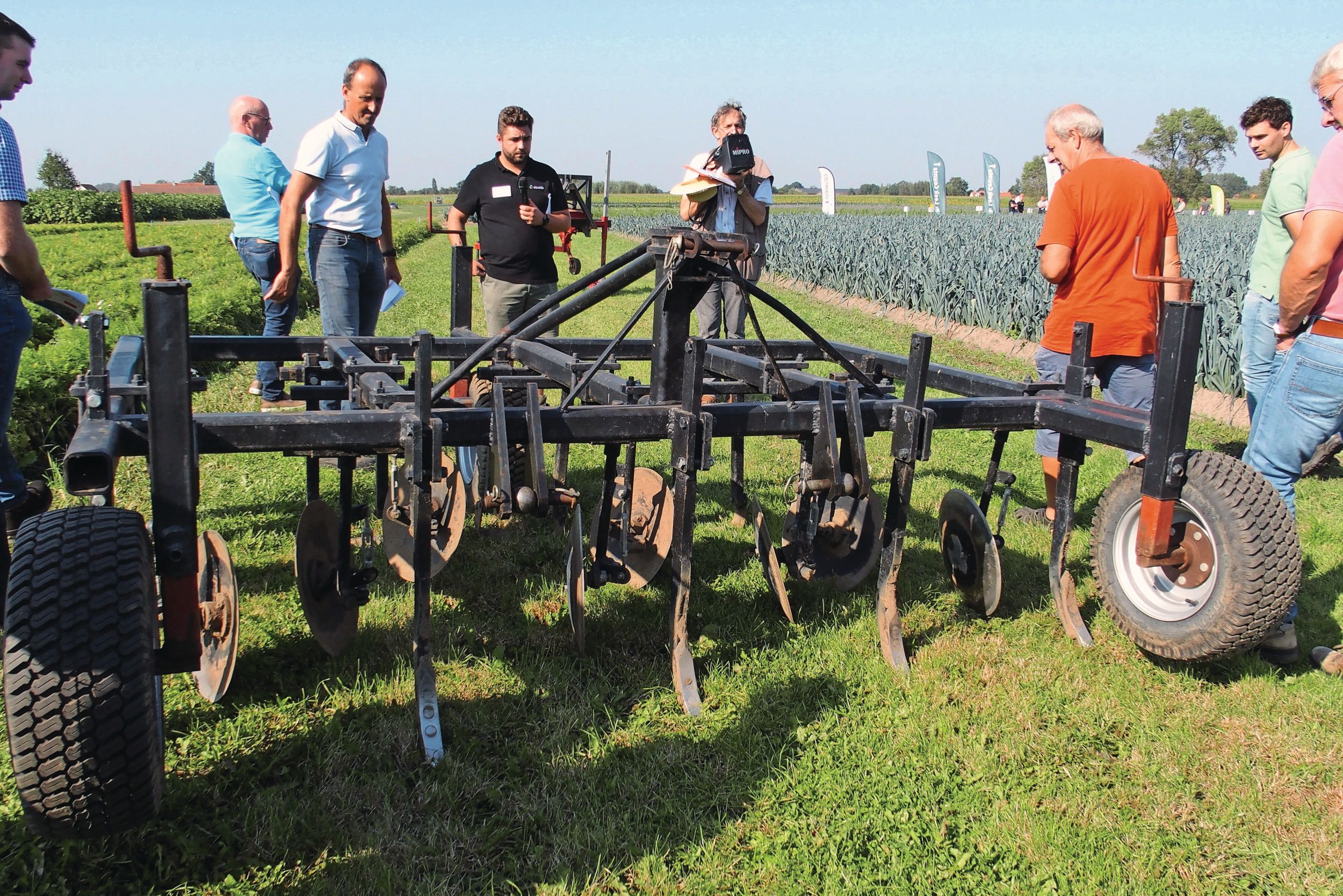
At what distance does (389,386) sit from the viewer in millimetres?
3191

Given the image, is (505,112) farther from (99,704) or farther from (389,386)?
(99,704)

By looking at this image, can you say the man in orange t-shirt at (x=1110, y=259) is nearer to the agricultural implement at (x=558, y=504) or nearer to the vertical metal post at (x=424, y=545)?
the agricultural implement at (x=558, y=504)

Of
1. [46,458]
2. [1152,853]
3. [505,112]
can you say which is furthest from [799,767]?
[46,458]

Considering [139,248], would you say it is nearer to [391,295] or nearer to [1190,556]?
[1190,556]

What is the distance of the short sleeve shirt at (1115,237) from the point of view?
443cm

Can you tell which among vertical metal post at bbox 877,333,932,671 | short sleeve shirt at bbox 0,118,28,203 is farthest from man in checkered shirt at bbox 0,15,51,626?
vertical metal post at bbox 877,333,932,671

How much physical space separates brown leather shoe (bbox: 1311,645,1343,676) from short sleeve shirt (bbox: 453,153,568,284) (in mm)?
4481

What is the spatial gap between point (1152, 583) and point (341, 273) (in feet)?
14.5

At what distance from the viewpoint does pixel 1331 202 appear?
3.26 m

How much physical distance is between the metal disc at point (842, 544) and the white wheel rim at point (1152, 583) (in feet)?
2.79

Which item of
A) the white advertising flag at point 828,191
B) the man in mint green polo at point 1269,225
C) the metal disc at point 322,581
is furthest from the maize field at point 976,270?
the white advertising flag at point 828,191

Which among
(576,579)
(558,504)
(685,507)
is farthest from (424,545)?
(685,507)

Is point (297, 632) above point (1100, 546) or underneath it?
underneath

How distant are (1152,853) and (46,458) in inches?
268
